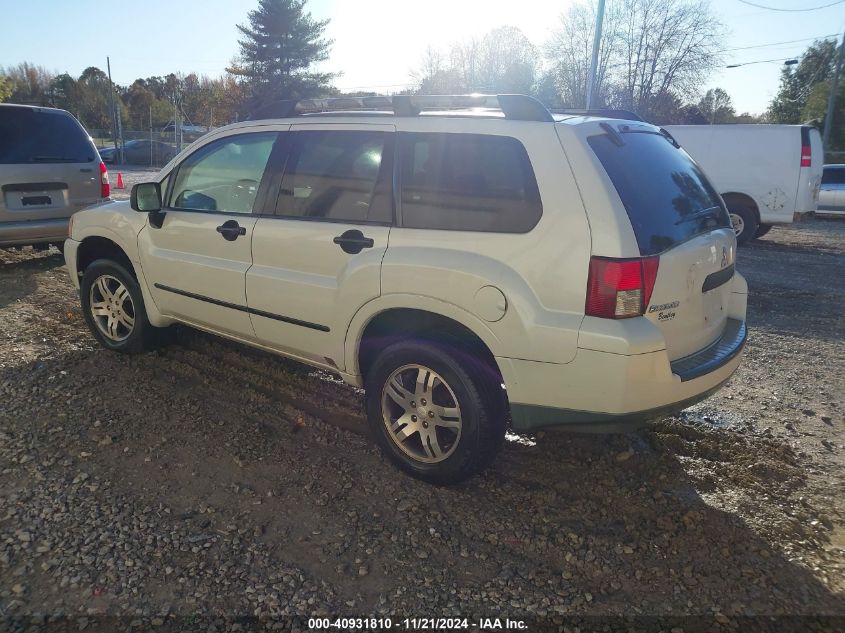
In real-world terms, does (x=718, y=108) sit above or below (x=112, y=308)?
above

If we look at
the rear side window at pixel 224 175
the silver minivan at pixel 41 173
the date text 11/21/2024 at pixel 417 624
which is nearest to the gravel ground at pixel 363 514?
the date text 11/21/2024 at pixel 417 624

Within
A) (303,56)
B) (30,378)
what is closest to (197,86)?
(303,56)

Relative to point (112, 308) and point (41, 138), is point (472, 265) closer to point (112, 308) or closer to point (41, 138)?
point (112, 308)

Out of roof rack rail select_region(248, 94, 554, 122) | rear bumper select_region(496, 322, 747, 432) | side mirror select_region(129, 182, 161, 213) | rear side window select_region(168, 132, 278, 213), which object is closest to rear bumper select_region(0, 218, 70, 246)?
side mirror select_region(129, 182, 161, 213)

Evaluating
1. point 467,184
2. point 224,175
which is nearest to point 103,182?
point 224,175

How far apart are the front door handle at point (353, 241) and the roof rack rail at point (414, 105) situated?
0.72m

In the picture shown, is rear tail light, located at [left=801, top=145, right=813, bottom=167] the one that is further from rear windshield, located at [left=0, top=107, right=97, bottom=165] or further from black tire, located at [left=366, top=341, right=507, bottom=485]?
rear windshield, located at [left=0, top=107, right=97, bottom=165]

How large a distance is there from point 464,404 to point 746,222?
10.8 meters

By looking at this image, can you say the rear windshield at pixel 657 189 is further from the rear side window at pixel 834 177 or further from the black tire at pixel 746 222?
the rear side window at pixel 834 177

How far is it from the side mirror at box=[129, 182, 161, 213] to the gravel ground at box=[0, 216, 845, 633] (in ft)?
3.98

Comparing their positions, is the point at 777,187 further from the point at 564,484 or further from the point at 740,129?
the point at 564,484

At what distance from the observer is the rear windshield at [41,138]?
23.0 feet

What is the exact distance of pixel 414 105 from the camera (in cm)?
337

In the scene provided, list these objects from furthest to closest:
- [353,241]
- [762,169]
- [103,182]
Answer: [762,169] < [103,182] < [353,241]
